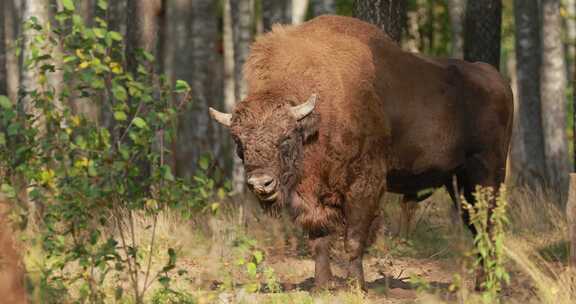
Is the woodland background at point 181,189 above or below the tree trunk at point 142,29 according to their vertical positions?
below

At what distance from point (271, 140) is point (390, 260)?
269cm

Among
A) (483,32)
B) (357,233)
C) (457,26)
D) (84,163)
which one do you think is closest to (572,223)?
(357,233)

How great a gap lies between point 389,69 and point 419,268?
6.84 feet

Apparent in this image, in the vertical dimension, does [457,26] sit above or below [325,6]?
above

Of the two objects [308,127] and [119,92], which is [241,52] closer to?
[308,127]

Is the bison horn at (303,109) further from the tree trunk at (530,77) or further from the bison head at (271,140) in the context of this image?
the tree trunk at (530,77)

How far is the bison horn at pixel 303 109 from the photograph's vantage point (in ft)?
26.8

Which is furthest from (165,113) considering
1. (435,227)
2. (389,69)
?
(435,227)

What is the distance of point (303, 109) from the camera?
8195 mm

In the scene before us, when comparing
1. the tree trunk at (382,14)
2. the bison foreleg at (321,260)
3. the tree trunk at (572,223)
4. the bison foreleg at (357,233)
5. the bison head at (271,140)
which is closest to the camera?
the tree trunk at (572,223)

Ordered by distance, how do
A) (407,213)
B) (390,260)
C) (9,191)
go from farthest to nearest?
1. (407,213)
2. (390,260)
3. (9,191)

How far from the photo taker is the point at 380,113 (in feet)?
29.2

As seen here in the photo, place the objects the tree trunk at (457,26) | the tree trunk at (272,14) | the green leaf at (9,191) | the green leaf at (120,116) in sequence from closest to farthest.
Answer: the green leaf at (9,191), the green leaf at (120,116), the tree trunk at (272,14), the tree trunk at (457,26)

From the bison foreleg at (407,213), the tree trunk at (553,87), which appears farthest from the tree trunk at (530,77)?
the bison foreleg at (407,213)
